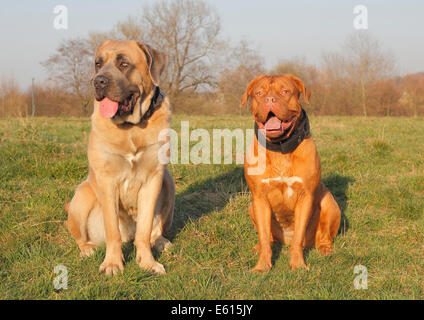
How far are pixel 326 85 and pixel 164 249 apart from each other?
1084 inches

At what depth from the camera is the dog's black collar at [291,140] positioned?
130 inches

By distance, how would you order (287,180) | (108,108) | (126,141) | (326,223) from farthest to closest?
(326,223), (287,180), (126,141), (108,108)

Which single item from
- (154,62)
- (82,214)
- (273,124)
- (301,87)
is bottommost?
(82,214)

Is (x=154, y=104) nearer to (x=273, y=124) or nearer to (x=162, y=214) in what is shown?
(x=273, y=124)

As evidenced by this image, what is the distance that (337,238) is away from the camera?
390cm

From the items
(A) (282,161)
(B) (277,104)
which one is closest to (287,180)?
(A) (282,161)

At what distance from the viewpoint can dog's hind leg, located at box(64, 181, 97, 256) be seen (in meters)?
3.39

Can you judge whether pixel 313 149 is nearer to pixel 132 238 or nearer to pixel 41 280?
pixel 132 238

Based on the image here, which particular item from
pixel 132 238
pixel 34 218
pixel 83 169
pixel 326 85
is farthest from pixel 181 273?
pixel 326 85

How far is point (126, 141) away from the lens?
123 inches

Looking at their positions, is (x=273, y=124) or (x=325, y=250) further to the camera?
(x=325, y=250)

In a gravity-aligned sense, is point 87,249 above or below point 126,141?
below

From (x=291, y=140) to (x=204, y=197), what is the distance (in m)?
1.90

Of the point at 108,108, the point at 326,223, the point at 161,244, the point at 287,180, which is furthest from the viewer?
the point at 326,223
